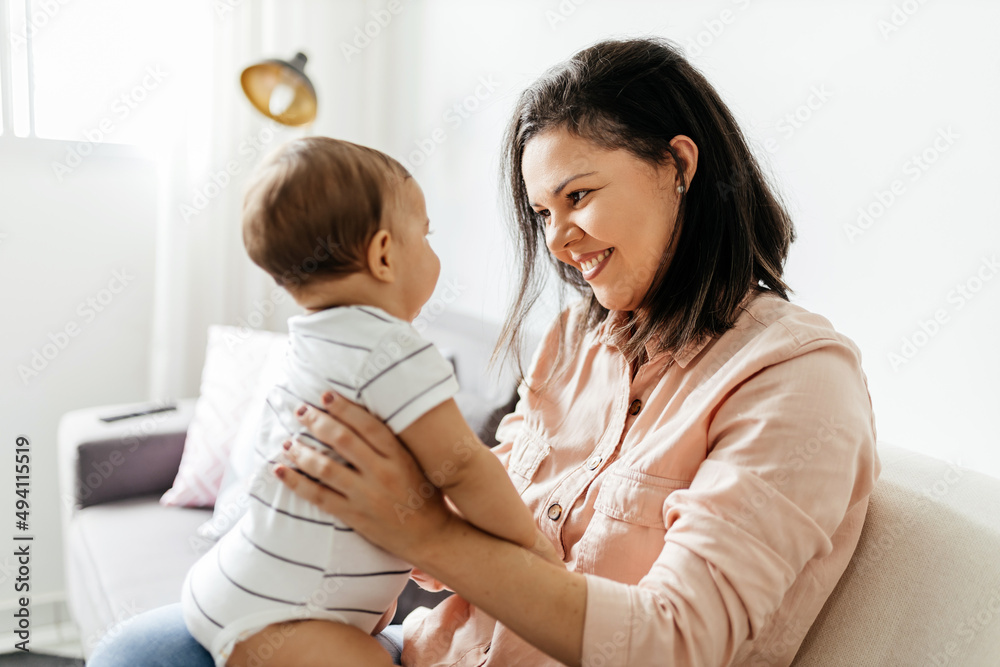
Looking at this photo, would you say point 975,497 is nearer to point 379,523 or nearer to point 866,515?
point 866,515

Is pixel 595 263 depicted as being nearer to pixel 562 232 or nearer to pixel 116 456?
pixel 562 232

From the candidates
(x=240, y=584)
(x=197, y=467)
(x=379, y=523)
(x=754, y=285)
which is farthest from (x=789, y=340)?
(x=197, y=467)

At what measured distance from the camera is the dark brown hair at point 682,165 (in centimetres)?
108

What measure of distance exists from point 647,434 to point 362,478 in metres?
0.42

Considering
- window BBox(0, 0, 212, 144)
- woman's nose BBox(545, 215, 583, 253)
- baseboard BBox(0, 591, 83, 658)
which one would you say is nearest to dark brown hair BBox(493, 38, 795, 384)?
woman's nose BBox(545, 215, 583, 253)

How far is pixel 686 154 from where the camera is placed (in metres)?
1.09

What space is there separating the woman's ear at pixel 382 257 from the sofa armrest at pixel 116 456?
179 centimetres

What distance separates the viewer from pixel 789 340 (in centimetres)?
93

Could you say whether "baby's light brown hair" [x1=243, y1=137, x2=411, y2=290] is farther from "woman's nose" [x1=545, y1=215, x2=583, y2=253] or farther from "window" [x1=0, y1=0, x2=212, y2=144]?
"window" [x1=0, y1=0, x2=212, y2=144]

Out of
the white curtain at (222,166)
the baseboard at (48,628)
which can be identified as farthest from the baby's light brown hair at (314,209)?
the baseboard at (48,628)

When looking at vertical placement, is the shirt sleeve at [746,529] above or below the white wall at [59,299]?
above

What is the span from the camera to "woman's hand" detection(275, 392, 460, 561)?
33.6 inches

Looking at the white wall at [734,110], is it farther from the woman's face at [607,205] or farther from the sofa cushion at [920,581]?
the woman's face at [607,205]

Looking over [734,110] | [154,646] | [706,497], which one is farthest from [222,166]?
[706,497]
